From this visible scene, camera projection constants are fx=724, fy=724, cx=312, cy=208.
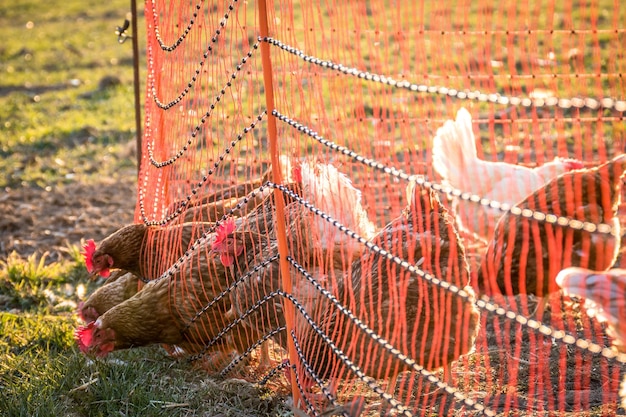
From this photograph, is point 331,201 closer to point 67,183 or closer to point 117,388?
point 117,388

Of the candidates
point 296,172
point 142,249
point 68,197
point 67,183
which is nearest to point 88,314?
point 142,249

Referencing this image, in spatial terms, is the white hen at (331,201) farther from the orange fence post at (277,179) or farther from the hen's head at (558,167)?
the hen's head at (558,167)

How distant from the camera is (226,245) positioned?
2801mm

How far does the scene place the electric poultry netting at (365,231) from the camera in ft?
7.14

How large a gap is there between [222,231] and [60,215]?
291cm

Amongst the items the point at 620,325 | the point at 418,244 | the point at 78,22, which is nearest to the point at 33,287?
the point at 418,244

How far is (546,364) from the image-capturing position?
2895 millimetres

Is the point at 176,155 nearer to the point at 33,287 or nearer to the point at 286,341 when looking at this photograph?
the point at 286,341

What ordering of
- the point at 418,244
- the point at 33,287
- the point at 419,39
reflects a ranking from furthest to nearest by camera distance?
the point at 33,287
the point at 418,244
the point at 419,39

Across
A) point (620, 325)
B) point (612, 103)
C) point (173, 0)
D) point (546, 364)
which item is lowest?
point (546, 364)

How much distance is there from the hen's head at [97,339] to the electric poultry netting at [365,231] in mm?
253

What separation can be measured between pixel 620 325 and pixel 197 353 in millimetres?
1874

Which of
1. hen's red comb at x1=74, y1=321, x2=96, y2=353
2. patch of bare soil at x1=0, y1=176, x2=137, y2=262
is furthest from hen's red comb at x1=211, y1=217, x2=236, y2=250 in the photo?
patch of bare soil at x1=0, y1=176, x2=137, y2=262

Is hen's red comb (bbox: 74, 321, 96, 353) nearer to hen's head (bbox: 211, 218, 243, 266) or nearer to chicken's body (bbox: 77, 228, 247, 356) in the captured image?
chicken's body (bbox: 77, 228, 247, 356)
